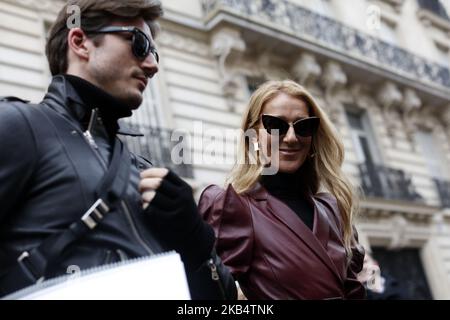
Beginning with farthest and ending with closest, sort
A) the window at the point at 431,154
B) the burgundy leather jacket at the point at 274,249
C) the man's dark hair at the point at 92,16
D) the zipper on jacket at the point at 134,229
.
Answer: the window at the point at 431,154 → the burgundy leather jacket at the point at 274,249 → the man's dark hair at the point at 92,16 → the zipper on jacket at the point at 134,229

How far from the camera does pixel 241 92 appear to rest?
33.5 ft

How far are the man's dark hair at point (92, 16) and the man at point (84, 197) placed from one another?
13cm

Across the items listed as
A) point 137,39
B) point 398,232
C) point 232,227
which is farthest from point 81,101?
point 398,232

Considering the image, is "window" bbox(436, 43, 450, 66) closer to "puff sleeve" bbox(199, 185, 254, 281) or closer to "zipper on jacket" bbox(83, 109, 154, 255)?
"puff sleeve" bbox(199, 185, 254, 281)

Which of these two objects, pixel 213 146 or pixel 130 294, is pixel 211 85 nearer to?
pixel 213 146

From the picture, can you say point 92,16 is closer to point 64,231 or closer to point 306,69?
point 64,231

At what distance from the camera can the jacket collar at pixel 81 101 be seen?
1342 mm

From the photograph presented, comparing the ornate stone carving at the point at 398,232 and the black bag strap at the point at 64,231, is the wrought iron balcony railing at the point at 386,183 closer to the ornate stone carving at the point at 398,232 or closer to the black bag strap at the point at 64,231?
the ornate stone carving at the point at 398,232

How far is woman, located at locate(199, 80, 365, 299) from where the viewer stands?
1.89m

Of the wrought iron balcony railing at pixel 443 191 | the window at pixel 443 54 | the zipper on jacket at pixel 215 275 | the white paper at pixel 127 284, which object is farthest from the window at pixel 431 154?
the white paper at pixel 127 284

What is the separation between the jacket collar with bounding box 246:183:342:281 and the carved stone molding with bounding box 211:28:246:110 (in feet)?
25.8

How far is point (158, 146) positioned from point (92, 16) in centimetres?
702

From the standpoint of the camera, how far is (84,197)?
1174 mm

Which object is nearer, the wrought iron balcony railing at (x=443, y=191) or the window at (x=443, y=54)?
the wrought iron balcony railing at (x=443, y=191)
